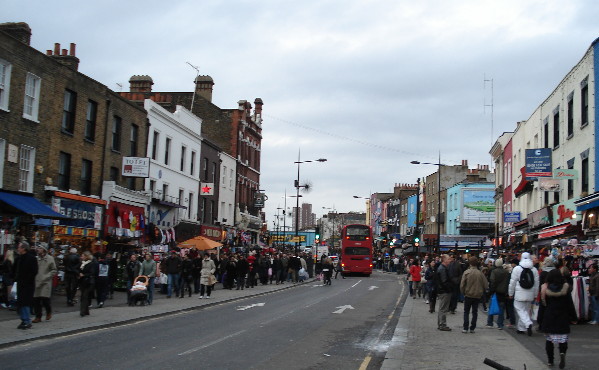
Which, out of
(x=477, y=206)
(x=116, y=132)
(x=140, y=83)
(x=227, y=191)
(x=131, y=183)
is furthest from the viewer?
(x=477, y=206)

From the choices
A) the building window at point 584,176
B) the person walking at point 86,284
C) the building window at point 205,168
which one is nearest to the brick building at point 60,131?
the person walking at point 86,284

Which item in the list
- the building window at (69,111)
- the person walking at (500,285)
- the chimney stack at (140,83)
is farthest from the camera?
the chimney stack at (140,83)

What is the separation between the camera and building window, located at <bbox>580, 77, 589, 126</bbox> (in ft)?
82.7

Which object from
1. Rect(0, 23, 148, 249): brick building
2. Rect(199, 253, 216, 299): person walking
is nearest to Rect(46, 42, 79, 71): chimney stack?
Rect(0, 23, 148, 249): brick building

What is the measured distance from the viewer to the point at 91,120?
2920 cm

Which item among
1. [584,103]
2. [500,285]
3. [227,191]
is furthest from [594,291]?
[227,191]

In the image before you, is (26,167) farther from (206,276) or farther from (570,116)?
(570,116)

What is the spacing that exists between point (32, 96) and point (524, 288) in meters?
19.2

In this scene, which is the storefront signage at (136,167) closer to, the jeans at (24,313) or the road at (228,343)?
the road at (228,343)

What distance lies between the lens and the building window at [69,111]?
2681 cm

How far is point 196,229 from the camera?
4272cm

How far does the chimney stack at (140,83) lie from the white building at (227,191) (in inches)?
295

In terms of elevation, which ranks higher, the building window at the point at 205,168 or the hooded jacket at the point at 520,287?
the building window at the point at 205,168

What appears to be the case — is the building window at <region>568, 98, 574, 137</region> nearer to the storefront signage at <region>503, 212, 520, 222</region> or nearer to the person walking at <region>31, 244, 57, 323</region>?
the storefront signage at <region>503, 212, 520, 222</region>
